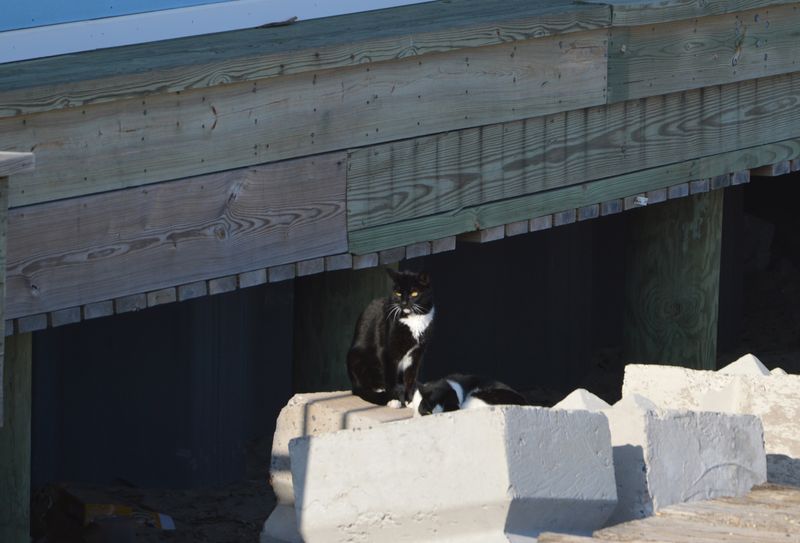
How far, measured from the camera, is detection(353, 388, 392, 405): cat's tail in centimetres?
620

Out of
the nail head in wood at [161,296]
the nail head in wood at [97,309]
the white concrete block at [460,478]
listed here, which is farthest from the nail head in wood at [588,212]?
the white concrete block at [460,478]

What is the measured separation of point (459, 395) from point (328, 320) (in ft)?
3.20

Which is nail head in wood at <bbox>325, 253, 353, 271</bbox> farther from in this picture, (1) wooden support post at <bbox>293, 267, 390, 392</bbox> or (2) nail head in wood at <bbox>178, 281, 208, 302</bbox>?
(2) nail head in wood at <bbox>178, 281, 208, 302</bbox>

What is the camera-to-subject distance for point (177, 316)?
7.87 m

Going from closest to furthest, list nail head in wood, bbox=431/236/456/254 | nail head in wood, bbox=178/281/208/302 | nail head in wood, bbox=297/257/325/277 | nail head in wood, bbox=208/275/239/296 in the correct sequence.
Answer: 1. nail head in wood, bbox=178/281/208/302
2. nail head in wood, bbox=208/275/239/296
3. nail head in wood, bbox=297/257/325/277
4. nail head in wood, bbox=431/236/456/254

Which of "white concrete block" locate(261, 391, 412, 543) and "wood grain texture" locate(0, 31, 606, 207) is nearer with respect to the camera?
"wood grain texture" locate(0, 31, 606, 207)

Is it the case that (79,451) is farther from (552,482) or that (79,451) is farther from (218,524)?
(552,482)

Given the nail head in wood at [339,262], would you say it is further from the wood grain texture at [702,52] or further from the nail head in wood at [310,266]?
the wood grain texture at [702,52]

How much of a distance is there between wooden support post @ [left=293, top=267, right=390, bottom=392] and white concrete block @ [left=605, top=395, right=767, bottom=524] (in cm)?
213

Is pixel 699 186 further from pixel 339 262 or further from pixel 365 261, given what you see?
pixel 339 262

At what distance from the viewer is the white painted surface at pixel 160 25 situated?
614 centimetres

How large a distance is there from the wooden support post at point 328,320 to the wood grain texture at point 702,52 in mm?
1524

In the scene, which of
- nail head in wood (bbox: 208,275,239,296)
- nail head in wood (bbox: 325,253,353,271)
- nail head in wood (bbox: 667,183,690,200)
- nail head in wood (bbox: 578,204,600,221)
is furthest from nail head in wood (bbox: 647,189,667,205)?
nail head in wood (bbox: 208,275,239,296)

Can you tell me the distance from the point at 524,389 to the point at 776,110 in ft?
8.24
